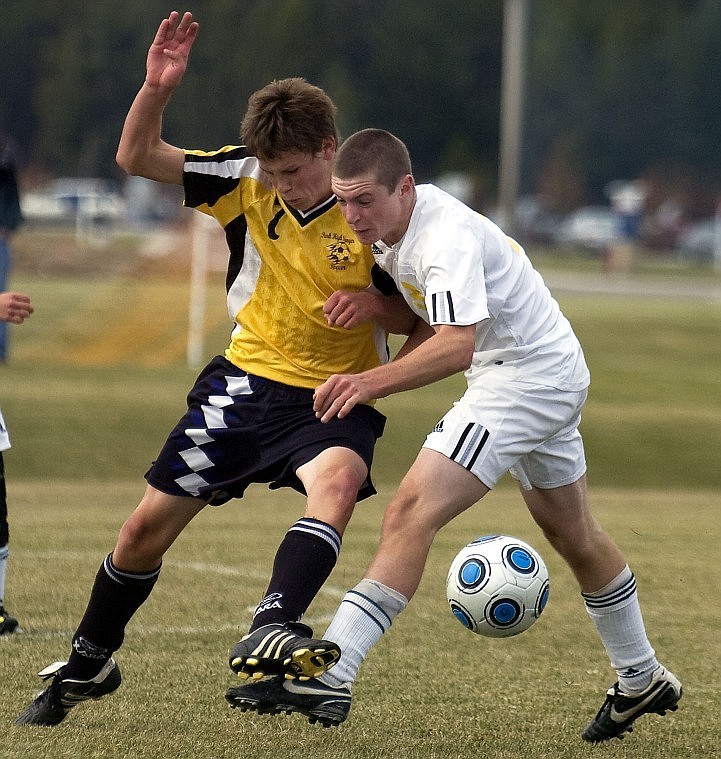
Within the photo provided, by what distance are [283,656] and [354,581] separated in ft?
11.5

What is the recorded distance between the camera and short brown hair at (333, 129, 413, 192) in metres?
4.32

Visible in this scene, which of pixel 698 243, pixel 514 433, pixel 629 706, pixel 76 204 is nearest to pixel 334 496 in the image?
pixel 514 433

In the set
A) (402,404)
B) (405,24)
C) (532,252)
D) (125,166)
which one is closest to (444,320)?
(125,166)

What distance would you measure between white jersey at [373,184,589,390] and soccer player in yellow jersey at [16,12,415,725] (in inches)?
11.1

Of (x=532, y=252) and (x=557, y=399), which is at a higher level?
(x=557, y=399)

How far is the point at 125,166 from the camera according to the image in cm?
484

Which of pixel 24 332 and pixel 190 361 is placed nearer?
pixel 190 361

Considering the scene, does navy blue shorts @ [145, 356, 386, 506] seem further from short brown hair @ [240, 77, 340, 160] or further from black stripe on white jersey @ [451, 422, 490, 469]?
short brown hair @ [240, 77, 340, 160]

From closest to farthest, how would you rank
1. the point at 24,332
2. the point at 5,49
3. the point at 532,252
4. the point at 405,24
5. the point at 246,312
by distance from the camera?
1. the point at 246,312
2. the point at 24,332
3. the point at 532,252
4. the point at 405,24
5. the point at 5,49

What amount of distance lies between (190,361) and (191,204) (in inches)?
525

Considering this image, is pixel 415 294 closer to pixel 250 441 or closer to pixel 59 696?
pixel 250 441

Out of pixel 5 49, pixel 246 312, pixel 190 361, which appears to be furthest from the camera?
pixel 5 49

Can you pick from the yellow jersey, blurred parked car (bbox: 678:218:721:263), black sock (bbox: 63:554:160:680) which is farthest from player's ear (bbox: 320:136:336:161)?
blurred parked car (bbox: 678:218:721:263)

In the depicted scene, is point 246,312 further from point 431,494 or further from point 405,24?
point 405,24
